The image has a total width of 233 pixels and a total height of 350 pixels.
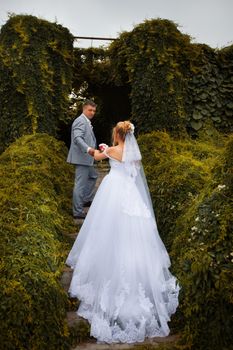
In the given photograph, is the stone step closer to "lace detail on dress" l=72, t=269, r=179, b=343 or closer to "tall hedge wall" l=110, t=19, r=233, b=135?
"lace detail on dress" l=72, t=269, r=179, b=343

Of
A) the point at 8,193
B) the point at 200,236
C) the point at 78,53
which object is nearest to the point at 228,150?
the point at 200,236

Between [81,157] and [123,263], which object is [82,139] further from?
[123,263]

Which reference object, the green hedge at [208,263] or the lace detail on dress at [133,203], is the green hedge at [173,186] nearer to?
the green hedge at [208,263]

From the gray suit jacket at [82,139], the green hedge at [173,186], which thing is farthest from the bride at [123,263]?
the gray suit jacket at [82,139]

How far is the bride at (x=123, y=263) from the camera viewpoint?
408 centimetres

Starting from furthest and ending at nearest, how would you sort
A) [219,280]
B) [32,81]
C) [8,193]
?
[32,81], [8,193], [219,280]

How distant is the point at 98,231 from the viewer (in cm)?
493

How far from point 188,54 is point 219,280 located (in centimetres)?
1007

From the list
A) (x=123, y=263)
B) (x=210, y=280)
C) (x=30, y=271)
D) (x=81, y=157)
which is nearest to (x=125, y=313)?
(x=123, y=263)

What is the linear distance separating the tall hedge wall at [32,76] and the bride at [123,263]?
24.1 ft

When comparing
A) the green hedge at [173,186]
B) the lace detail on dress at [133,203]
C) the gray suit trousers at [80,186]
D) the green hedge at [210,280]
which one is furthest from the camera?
the gray suit trousers at [80,186]

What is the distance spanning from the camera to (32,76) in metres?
12.2

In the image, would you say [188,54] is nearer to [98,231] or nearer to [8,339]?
[98,231]

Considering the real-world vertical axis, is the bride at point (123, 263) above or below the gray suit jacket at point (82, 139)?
below
